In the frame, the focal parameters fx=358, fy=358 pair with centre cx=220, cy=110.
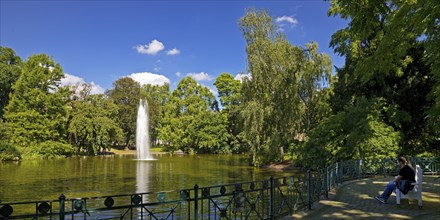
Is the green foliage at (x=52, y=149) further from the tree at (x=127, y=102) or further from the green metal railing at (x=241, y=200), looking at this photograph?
the green metal railing at (x=241, y=200)

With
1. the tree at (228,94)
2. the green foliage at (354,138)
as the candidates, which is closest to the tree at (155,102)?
the tree at (228,94)

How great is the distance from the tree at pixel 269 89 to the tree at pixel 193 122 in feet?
99.6

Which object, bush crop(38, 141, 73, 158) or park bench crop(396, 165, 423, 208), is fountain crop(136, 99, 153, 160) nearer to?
bush crop(38, 141, 73, 158)

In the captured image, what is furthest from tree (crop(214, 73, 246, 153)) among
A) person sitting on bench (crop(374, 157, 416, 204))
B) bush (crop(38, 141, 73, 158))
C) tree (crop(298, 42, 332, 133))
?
person sitting on bench (crop(374, 157, 416, 204))

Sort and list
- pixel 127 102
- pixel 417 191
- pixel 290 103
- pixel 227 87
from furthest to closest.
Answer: pixel 127 102, pixel 227 87, pixel 290 103, pixel 417 191

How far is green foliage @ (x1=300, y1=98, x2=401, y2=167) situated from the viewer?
1784 cm

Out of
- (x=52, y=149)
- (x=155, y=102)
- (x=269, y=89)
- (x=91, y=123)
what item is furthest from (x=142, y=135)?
(x=269, y=89)

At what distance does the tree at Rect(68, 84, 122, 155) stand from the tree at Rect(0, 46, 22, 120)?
31.4ft

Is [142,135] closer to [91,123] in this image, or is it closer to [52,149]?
[91,123]

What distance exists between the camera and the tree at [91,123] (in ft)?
168

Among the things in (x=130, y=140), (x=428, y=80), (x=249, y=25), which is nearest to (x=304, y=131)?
(x=249, y=25)

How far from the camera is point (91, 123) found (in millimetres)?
51312

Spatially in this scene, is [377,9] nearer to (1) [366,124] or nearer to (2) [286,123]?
(1) [366,124]

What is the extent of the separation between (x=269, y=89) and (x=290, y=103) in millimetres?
2154
